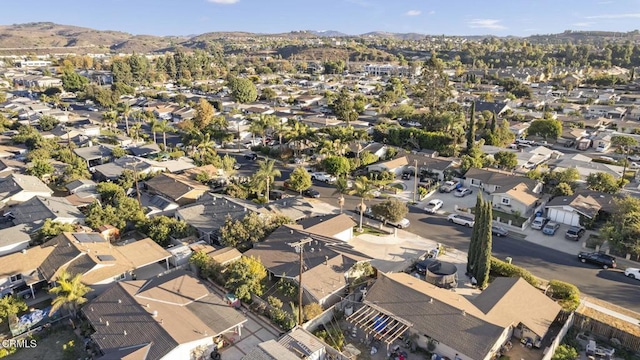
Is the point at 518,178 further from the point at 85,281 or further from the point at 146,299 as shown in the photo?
the point at 85,281

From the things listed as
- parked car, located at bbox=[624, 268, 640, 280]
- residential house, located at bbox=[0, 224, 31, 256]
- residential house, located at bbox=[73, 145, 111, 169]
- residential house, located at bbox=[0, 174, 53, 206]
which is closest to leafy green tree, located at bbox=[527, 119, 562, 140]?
parked car, located at bbox=[624, 268, 640, 280]

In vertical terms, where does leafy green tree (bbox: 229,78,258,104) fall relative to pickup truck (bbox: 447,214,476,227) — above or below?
above

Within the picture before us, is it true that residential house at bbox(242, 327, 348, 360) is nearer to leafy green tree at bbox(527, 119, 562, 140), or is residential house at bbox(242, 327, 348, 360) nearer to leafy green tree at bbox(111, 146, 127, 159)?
leafy green tree at bbox(111, 146, 127, 159)

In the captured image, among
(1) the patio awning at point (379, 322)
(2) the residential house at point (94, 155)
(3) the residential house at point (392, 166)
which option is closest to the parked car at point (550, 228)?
(3) the residential house at point (392, 166)

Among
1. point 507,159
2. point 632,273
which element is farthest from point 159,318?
point 507,159

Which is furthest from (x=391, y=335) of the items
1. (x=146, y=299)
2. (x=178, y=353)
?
(x=146, y=299)

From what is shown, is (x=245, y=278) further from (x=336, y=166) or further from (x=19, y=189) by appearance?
(x=19, y=189)

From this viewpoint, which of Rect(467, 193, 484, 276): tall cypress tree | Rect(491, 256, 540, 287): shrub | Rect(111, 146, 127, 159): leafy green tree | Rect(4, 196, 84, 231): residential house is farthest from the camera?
Rect(111, 146, 127, 159): leafy green tree
